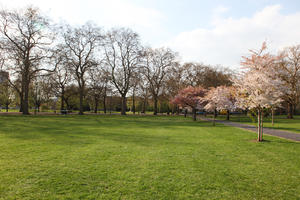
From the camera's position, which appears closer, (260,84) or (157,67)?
(260,84)

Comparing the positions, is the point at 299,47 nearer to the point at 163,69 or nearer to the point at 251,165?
the point at 163,69

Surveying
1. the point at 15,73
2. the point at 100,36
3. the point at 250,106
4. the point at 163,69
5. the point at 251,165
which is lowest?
the point at 251,165

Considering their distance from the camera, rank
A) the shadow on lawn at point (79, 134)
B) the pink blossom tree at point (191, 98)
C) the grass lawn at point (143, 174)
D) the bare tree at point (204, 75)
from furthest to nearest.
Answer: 1. the bare tree at point (204, 75)
2. the pink blossom tree at point (191, 98)
3. the shadow on lawn at point (79, 134)
4. the grass lawn at point (143, 174)

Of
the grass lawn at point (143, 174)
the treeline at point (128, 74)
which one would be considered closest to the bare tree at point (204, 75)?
the treeline at point (128, 74)

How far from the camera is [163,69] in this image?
50.3 m

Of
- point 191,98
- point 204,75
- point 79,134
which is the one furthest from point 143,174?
point 204,75

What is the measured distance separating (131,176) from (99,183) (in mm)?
917

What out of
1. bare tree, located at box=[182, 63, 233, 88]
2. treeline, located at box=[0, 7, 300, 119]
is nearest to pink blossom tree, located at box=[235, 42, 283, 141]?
treeline, located at box=[0, 7, 300, 119]

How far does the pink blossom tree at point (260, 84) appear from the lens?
452 inches

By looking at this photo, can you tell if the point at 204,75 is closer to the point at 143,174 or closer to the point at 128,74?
the point at 128,74

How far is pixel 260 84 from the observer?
11.7 meters

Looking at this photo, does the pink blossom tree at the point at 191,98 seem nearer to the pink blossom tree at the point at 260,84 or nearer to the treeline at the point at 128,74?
the treeline at the point at 128,74

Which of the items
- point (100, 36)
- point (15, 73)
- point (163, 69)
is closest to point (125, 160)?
point (15, 73)

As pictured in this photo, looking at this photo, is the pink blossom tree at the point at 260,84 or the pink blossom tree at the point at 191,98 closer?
the pink blossom tree at the point at 260,84
